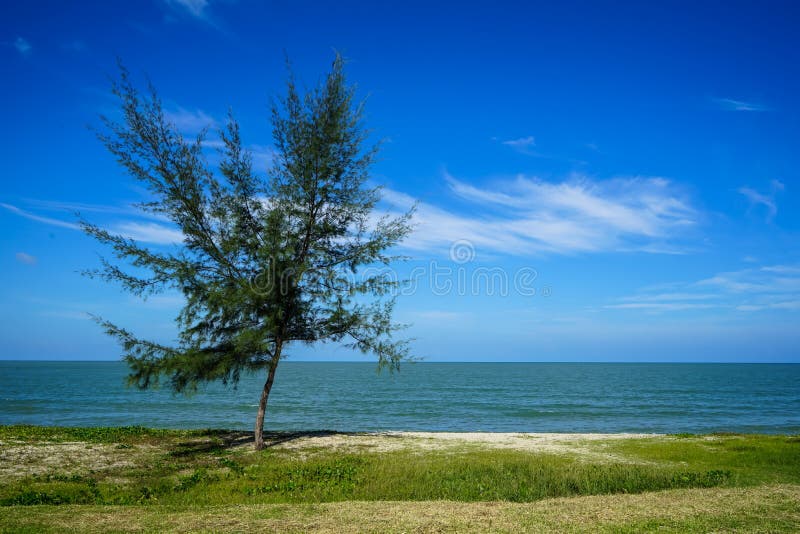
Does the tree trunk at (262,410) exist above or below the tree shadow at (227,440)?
above

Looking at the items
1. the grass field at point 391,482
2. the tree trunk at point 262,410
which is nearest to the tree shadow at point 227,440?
the grass field at point 391,482

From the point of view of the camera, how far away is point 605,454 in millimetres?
18703

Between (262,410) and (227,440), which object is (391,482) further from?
(227,440)

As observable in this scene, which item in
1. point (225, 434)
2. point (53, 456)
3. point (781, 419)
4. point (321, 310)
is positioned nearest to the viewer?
point (53, 456)

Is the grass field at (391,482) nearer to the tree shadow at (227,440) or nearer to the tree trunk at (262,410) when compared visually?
the tree shadow at (227,440)

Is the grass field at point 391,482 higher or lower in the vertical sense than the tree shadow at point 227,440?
higher

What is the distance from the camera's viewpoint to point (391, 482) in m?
13.8

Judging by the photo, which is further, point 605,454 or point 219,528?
point 605,454

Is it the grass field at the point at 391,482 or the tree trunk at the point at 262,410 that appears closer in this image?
the grass field at the point at 391,482

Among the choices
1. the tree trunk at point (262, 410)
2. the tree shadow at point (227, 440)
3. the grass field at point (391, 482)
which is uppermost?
the tree trunk at point (262, 410)

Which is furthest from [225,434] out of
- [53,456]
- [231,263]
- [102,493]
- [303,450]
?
[102,493]

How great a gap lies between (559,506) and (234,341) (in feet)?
39.6

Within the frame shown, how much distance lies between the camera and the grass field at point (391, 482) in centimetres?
935

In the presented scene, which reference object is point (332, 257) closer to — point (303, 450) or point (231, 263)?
point (231, 263)
